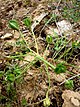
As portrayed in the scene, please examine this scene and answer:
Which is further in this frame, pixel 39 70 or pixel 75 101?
pixel 39 70

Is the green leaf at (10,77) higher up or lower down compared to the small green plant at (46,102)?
higher up

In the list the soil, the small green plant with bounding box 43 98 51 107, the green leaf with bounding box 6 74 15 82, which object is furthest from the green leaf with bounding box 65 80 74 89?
the green leaf with bounding box 6 74 15 82

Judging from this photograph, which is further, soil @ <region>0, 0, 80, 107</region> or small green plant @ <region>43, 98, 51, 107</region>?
soil @ <region>0, 0, 80, 107</region>

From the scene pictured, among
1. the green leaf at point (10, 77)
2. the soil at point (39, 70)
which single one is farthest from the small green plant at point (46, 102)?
the green leaf at point (10, 77)

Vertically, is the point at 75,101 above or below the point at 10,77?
below

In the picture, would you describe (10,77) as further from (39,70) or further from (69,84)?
(69,84)

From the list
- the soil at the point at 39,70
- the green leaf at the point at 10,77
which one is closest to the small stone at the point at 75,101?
the soil at the point at 39,70

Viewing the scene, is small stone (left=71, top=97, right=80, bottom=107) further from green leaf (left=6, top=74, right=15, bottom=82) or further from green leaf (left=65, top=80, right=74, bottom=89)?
green leaf (left=6, top=74, right=15, bottom=82)

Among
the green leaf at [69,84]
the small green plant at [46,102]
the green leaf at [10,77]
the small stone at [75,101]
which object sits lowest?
the small stone at [75,101]

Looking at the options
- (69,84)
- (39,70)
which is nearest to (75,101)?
(69,84)

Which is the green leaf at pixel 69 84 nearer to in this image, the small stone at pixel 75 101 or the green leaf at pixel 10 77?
the small stone at pixel 75 101

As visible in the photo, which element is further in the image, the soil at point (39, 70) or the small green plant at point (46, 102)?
the soil at point (39, 70)

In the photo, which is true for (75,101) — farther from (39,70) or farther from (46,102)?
(39,70)

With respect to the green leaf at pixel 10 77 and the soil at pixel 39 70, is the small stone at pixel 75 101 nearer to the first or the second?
the soil at pixel 39 70
